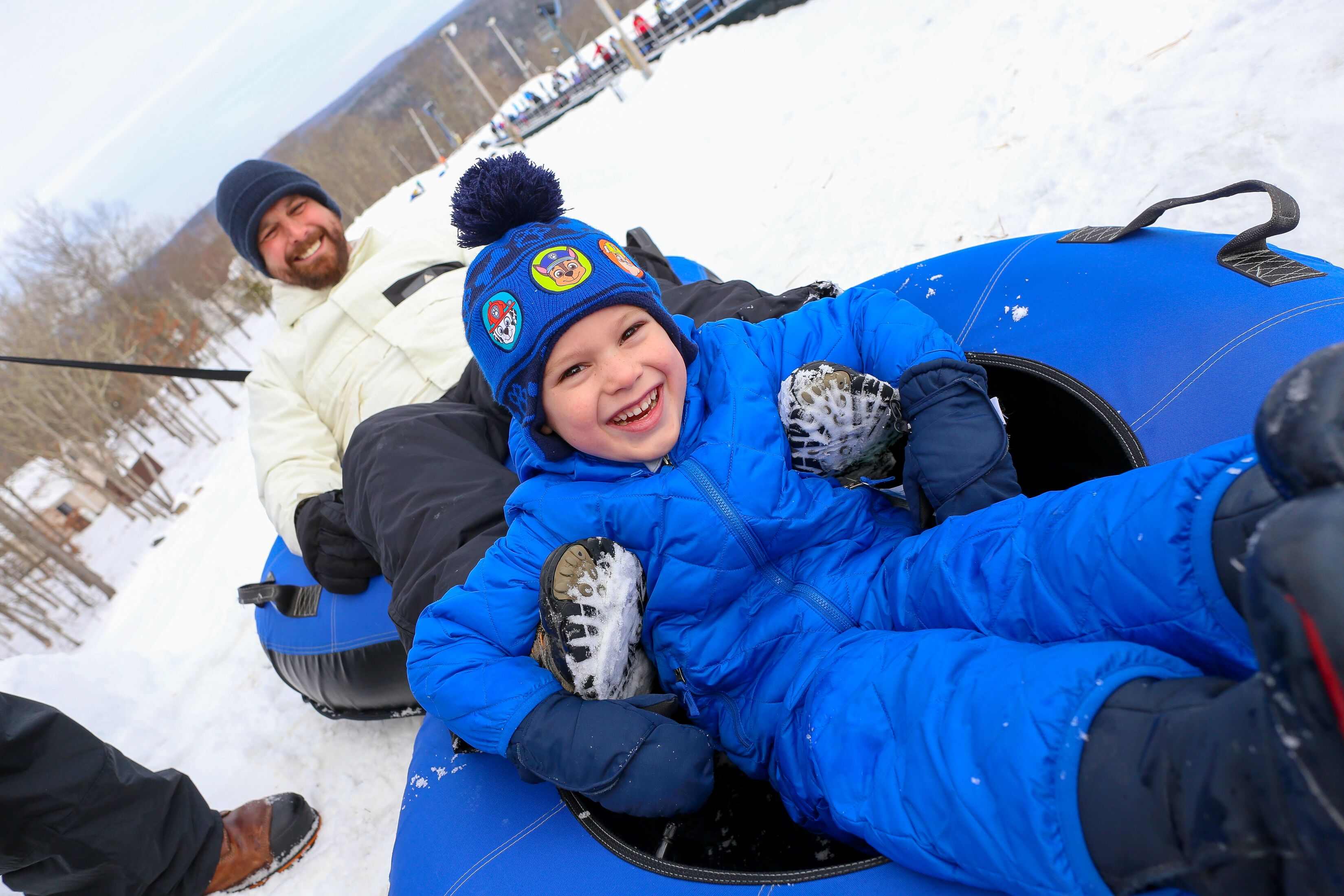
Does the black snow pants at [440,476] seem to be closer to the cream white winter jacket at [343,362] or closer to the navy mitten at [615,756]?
the cream white winter jacket at [343,362]

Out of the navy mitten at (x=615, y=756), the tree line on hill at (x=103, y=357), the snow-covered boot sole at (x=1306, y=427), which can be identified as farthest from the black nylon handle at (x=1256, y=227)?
the tree line on hill at (x=103, y=357)

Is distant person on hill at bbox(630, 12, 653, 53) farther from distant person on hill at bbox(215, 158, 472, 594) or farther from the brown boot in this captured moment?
the brown boot

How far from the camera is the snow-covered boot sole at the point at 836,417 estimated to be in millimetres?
1359

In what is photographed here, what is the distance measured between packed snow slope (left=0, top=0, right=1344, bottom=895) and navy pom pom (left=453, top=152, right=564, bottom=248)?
191 centimetres

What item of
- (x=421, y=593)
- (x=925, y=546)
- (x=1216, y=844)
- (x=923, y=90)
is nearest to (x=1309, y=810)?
(x=1216, y=844)

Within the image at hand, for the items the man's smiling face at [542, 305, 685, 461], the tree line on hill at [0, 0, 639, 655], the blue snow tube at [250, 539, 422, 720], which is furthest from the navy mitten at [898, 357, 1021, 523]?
the tree line on hill at [0, 0, 639, 655]

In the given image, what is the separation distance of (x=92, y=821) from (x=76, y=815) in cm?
4

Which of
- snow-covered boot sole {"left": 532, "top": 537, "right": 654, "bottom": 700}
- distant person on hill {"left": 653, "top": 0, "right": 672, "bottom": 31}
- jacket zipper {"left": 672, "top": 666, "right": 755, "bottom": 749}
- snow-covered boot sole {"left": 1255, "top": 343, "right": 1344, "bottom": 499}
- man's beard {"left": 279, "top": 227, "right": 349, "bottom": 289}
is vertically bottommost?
jacket zipper {"left": 672, "top": 666, "right": 755, "bottom": 749}

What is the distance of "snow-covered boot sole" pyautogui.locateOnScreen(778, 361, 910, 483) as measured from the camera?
53.5 inches

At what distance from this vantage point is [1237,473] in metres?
0.74

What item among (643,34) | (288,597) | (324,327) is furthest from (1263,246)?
(643,34)

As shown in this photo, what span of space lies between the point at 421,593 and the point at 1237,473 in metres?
1.58

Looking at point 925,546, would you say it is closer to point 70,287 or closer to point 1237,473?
point 1237,473

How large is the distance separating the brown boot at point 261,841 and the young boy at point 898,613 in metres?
1.35
